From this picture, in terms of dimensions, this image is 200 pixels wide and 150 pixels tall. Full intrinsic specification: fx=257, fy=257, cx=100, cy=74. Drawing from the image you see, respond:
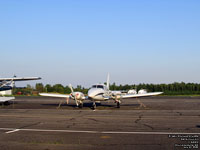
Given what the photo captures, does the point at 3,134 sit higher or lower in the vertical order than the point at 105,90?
lower

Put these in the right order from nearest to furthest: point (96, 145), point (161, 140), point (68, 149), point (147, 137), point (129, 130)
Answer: point (68, 149)
point (96, 145)
point (161, 140)
point (147, 137)
point (129, 130)

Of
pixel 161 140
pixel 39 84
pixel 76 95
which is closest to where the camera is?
pixel 161 140

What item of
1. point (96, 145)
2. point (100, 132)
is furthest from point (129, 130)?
point (96, 145)

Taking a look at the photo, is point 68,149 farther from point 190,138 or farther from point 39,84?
point 39,84

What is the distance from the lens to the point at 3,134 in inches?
476

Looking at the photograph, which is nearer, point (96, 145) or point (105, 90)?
point (96, 145)

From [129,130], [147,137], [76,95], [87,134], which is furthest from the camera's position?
[76,95]

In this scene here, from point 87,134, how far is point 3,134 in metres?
3.98

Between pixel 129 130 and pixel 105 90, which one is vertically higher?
pixel 105 90

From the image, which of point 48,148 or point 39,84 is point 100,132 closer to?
point 48,148

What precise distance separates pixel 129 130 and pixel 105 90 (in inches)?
657

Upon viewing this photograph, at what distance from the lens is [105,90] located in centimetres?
2947

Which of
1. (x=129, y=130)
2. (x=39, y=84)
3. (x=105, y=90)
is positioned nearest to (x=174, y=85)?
(x=39, y=84)

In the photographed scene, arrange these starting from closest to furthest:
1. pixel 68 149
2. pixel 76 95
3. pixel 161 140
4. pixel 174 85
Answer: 1. pixel 68 149
2. pixel 161 140
3. pixel 76 95
4. pixel 174 85
